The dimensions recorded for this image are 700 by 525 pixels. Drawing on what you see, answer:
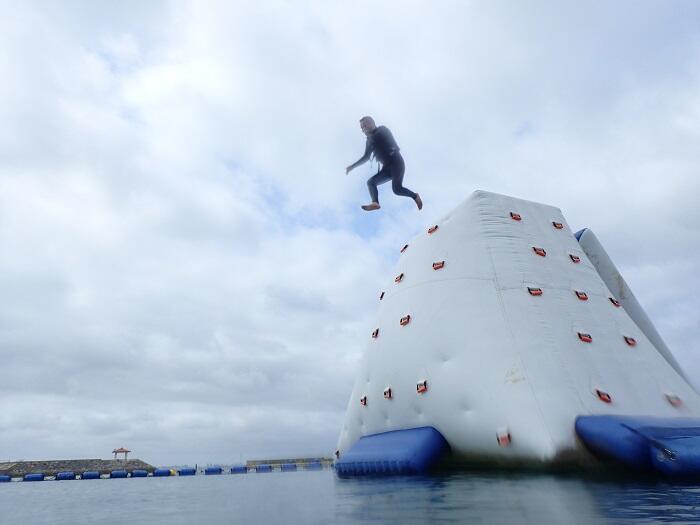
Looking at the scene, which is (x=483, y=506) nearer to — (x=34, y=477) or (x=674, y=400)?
(x=674, y=400)

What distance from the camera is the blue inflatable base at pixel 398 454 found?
25.4ft

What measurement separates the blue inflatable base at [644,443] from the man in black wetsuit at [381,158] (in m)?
5.37

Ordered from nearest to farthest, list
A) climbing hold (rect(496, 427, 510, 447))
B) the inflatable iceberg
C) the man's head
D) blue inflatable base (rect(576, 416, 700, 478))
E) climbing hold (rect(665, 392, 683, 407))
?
1. blue inflatable base (rect(576, 416, 700, 478))
2. the inflatable iceberg
3. climbing hold (rect(496, 427, 510, 447))
4. climbing hold (rect(665, 392, 683, 407))
5. the man's head

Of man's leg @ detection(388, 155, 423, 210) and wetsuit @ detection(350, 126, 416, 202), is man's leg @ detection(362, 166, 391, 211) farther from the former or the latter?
man's leg @ detection(388, 155, 423, 210)

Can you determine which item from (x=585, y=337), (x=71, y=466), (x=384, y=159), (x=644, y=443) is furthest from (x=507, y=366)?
(x=71, y=466)

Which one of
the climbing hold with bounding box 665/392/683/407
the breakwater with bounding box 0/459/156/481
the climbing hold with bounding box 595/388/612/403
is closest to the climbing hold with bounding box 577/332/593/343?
the climbing hold with bounding box 595/388/612/403

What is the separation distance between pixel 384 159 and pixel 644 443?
6267 millimetres

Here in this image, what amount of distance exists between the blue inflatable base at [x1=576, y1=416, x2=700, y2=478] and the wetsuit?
5396 millimetres

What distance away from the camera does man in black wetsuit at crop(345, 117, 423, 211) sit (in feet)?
30.2

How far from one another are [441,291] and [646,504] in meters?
5.92

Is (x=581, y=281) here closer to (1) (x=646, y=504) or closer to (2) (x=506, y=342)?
(2) (x=506, y=342)

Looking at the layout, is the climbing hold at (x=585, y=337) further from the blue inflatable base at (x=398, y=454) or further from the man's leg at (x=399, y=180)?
the man's leg at (x=399, y=180)

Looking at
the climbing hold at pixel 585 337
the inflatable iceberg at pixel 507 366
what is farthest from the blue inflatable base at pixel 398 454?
the climbing hold at pixel 585 337

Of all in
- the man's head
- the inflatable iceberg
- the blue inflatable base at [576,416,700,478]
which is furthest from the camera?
the man's head
